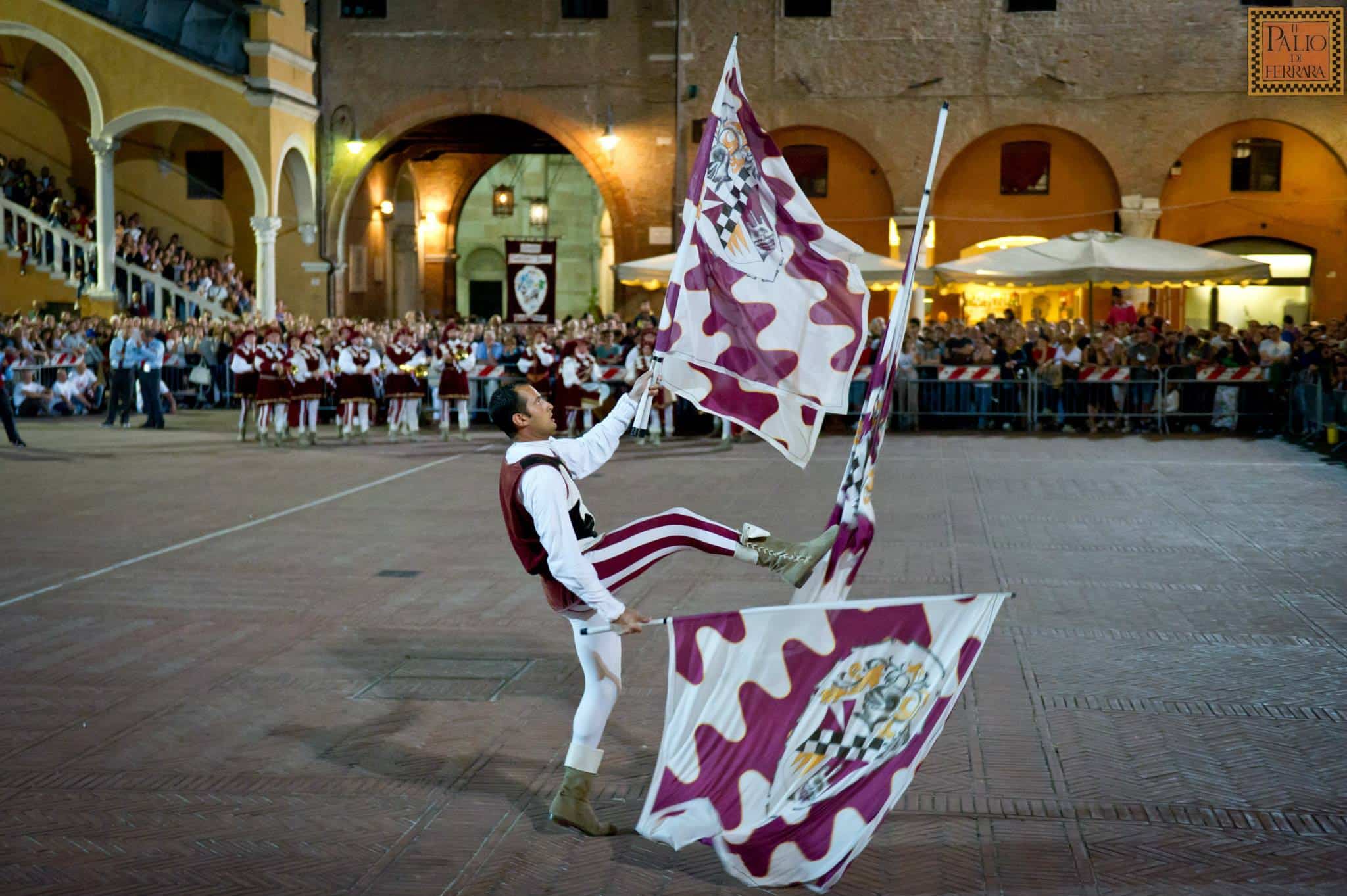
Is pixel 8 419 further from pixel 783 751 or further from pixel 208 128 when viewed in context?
pixel 783 751

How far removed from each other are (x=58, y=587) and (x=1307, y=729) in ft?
27.9

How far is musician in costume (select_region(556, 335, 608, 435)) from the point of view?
23500mm

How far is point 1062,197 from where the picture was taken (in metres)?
34.2

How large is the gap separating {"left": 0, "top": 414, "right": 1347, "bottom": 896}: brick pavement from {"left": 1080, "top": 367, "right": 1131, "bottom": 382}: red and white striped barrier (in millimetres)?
8756

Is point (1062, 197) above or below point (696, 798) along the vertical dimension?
above

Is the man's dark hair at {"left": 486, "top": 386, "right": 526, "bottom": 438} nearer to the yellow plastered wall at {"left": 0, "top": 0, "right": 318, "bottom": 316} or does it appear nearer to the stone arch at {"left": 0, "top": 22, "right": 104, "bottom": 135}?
the yellow plastered wall at {"left": 0, "top": 0, "right": 318, "bottom": 316}

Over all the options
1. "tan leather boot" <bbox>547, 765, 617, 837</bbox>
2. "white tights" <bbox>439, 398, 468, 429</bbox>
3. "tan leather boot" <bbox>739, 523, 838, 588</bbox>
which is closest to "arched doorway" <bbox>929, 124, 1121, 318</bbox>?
"white tights" <bbox>439, 398, 468, 429</bbox>

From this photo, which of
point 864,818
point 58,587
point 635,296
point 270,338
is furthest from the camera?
point 635,296

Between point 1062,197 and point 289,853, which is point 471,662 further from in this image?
point 1062,197

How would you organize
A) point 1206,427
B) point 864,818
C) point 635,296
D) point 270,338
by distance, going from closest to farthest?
point 864,818
point 270,338
point 1206,427
point 635,296

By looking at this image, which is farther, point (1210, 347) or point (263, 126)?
point (263, 126)

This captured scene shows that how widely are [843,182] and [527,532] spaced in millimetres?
29713

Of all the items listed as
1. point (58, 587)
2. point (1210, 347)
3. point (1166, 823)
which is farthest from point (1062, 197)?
point (1166, 823)

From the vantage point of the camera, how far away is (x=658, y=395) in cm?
2338
